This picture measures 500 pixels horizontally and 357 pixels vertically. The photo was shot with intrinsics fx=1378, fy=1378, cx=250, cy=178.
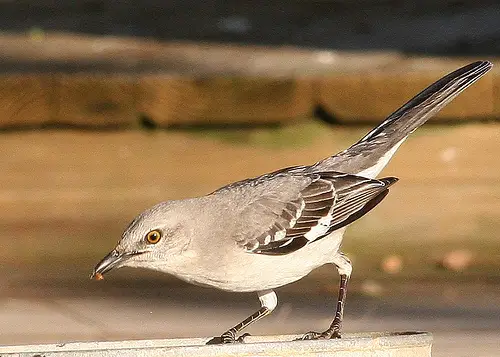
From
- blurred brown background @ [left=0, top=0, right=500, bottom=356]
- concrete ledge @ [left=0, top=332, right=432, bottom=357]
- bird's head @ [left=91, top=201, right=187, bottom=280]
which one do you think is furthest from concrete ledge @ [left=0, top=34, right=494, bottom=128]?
concrete ledge @ [left=0, top=332, right=432, bottom=357]

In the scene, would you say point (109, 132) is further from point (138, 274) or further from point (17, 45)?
point (17, 45)

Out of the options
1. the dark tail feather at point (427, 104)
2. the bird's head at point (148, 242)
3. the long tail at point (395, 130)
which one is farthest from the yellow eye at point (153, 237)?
the dark tail feather at point (427, 104)

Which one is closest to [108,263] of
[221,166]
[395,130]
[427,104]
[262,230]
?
[262,230]

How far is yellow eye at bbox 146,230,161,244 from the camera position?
17.4 feet

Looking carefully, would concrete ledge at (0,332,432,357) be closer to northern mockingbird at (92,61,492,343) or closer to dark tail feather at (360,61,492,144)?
northern mockingbird at (92,61,492,343)

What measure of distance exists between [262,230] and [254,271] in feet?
0.91

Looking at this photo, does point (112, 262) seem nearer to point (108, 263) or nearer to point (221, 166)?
point (108, 263)

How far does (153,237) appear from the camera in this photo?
5316 millimetres

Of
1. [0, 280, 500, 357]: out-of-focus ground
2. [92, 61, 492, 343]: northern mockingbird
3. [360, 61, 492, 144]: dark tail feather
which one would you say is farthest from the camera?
[0, 280, 500, 357]: out-of-focus ground

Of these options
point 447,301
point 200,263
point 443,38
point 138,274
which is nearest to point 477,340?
point 447,301

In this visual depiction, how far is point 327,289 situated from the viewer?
8125 mm

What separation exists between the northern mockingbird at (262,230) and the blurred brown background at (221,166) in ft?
4.95

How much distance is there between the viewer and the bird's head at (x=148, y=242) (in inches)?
208

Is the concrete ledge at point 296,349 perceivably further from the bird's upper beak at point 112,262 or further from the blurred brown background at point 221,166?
the blurred brown background at point 221,166
